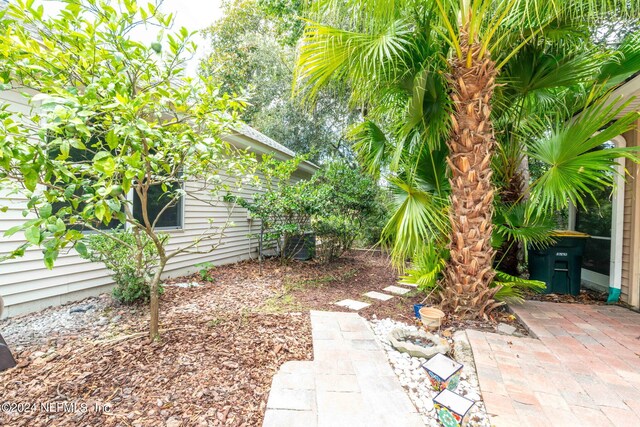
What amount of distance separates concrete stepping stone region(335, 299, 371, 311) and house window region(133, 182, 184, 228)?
8.95 feet

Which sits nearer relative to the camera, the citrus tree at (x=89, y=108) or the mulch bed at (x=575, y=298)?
the citrus tree at (x=89, y=108)

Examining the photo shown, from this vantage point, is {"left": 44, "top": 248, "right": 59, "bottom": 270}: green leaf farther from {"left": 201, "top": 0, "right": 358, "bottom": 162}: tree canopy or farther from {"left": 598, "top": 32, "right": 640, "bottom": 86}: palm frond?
{"left": 201, "top": 0, "right": 358, "bottom": 162}: tree canopy

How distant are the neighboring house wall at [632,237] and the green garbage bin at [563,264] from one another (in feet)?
1.48

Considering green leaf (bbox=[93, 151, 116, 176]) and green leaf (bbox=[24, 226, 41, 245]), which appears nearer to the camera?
green leaf (bbox=[24, 226, 41, 245])

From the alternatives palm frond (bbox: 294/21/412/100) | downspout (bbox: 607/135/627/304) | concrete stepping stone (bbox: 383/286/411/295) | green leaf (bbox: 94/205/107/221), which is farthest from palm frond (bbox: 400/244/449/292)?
green leaf (bbox: 94/205/107/221)

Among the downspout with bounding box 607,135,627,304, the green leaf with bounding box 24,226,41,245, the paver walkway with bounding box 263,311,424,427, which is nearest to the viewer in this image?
the green leaf with bounding box 24,226,41,245

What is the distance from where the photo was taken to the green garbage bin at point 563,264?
4.41 m

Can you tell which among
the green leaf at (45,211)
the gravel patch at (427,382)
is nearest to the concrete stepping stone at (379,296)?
the gravel patch at (427,382)

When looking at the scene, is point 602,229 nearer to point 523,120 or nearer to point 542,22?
point 523,120

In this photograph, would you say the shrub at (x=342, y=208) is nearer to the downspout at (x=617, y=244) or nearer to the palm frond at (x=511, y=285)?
the palm frond at (x=511, y=285)

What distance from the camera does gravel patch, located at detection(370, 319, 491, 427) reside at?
6.27 ft

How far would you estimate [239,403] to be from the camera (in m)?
1.95

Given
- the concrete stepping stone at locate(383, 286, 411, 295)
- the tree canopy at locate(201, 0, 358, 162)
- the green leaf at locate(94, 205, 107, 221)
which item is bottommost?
the concrete stepping stone at locate(383, 286, 411, 295)

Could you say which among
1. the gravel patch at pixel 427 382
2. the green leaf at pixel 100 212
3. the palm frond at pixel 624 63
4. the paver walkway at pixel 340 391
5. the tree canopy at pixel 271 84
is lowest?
the gravel patch at pixel 427 382
